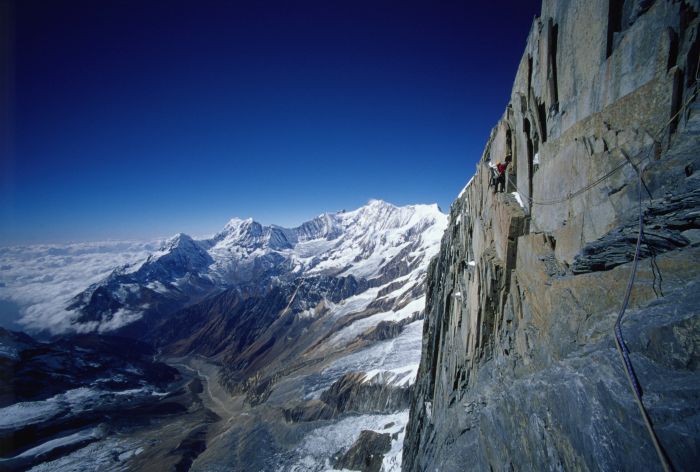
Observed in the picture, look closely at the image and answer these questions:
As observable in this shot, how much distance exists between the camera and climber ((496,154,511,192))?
21.0 metres

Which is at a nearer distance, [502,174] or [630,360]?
[630,360]

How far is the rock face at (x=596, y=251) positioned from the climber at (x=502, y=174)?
180 centimetres

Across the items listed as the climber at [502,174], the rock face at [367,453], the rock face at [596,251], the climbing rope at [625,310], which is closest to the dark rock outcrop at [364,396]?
the rock face at [367,453]

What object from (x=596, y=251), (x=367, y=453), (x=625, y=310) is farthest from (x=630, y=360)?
(x=367, y=453)

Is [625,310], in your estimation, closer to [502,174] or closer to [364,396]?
[502,174]

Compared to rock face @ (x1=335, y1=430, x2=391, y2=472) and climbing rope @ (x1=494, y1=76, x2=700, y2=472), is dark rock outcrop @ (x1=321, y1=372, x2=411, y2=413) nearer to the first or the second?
rock face @ (x1=335, y1=430, x2=391, y2=472)

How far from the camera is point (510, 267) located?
18.4 m

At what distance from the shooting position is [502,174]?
21.5 metres

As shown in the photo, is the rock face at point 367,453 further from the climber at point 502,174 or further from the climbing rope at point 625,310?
the climbing rope at point 625,310

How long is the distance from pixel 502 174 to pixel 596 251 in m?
12.3

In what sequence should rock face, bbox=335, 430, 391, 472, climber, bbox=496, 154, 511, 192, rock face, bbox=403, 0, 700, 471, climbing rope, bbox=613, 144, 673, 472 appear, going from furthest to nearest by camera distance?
rock face, bbox=335, 430, 391, 472 → climber, bbox=496, 154, 511, 192 → rock face, bbox=403, 0, 700, 471 → climbing rope, bbox=613, 144, 673, 472

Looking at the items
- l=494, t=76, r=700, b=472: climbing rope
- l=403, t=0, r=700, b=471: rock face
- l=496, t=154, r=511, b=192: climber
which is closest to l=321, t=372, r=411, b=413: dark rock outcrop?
l=403, t=0, r=700, b=471: rock face

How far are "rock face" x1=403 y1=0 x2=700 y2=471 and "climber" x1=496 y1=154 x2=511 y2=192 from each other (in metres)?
1.80

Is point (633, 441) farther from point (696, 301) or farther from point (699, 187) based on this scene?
point (699, 187)
